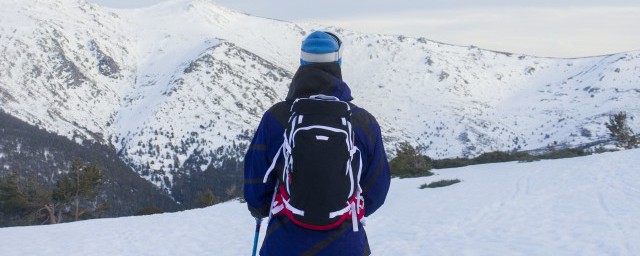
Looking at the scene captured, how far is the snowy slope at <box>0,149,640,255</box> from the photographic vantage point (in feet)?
42.0

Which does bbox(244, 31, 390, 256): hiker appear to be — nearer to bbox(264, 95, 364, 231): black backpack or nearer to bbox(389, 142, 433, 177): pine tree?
bbox(264, 95, 364, 231): black backpack

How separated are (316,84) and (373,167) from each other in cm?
101

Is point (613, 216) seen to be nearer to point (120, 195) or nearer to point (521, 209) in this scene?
point (521, 209)

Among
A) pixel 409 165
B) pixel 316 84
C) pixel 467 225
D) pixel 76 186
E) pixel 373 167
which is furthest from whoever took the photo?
pixel 76 186

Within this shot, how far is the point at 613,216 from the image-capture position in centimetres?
1441

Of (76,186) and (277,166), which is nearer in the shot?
(277,166)

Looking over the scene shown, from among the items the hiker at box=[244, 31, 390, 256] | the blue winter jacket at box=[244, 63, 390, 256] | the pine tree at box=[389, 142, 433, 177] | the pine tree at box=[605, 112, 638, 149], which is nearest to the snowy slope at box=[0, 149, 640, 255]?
the blue winter jacket at box=[244, 63, 390, 256]

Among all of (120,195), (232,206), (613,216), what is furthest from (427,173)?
(120,195)

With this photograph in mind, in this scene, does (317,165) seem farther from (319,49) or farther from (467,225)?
(467,225)

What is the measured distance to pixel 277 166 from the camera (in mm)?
5559

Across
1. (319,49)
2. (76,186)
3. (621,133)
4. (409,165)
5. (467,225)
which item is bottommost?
(467,225)

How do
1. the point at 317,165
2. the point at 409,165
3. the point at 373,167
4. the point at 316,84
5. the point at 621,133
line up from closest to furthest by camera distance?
the point at 317,165
the point at 316,84
the point at 373,167
the point at 409,165
the point at 621,133

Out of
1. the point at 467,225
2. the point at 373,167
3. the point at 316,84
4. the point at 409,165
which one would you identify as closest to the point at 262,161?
the point at 316,84

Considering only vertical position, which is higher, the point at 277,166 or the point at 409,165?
the point at 277,166
